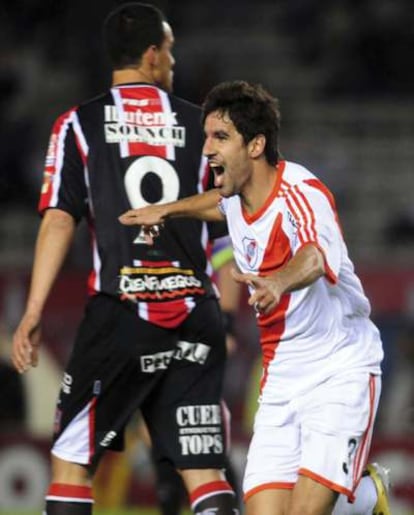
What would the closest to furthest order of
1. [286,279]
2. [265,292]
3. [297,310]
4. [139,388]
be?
[265,292] < [286,279] < [297,310] < [139,388]

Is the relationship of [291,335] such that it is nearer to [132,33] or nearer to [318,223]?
[318,223]

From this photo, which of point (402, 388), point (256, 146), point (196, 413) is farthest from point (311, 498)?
point (402, 388)

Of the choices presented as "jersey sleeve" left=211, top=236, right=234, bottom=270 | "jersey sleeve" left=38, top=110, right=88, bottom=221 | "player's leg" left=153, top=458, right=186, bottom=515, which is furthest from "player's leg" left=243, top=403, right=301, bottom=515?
"jersey sleeve" left=211, top=236, right=234, bottom=270

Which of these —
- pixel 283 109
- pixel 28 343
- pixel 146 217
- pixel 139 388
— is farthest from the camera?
pixel 283 109

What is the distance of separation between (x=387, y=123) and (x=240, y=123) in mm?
10719

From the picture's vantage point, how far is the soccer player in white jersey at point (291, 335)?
550 cm

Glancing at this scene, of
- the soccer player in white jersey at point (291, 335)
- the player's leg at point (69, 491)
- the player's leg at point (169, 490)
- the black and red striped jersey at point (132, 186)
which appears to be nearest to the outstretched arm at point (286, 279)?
the soccer player in white jersey at point (291, 335)

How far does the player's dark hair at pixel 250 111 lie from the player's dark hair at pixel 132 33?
2.46 feet

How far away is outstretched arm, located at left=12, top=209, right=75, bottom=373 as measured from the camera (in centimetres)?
599

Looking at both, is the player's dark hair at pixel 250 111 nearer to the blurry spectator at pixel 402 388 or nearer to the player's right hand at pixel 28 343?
the player's right hand at pixel 28 343

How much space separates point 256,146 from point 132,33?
98 cm

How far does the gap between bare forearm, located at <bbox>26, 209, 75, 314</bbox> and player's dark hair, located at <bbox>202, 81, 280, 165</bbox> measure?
0.88 metres

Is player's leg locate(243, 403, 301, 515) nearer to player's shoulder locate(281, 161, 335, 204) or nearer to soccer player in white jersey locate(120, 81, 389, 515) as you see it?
soccer player in white jersey locate(120, 81, 389, 515)

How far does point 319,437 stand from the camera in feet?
18.1
